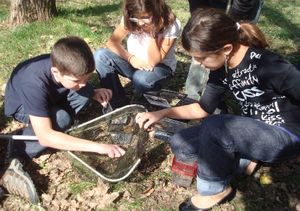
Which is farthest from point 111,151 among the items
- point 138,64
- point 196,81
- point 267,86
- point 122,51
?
point 196,81

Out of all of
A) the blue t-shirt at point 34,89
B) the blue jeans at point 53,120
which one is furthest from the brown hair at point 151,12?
the blue t-shirt at point 34,89

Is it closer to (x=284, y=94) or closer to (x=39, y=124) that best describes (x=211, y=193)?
(x=284, y=94)

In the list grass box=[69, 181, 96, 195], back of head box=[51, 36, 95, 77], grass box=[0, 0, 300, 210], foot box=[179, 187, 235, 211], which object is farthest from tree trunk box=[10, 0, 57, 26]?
foot box=[179, 187, 235, 211]

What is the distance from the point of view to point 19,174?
253cm

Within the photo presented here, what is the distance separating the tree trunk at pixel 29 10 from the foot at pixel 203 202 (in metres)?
3.23

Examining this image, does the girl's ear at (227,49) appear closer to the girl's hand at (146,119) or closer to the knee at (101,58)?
the girl's hand at (146,119)

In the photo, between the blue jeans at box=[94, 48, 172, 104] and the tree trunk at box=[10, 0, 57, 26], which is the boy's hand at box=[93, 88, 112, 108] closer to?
the blue jeans at box=[94, 48, 172, 104]

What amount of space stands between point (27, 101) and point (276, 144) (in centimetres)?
157

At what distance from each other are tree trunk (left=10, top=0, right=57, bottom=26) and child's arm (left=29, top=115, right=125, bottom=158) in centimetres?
257

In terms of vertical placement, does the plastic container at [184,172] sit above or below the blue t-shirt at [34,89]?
below

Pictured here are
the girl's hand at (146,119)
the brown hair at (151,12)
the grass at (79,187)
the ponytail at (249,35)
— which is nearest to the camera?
the ponytail at (249,35)

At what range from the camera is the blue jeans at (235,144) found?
7.59 ft

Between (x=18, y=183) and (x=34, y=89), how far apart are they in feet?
2.00

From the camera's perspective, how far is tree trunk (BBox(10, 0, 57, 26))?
4703 mm
